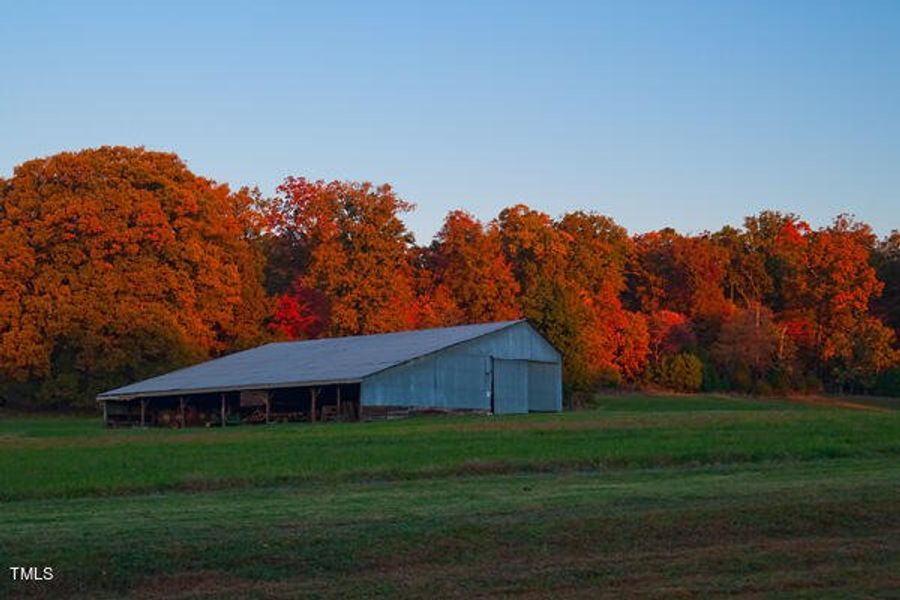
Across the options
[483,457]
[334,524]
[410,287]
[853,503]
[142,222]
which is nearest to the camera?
[334,524]

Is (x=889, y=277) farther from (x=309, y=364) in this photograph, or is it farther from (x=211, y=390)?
(x=211, y=390)

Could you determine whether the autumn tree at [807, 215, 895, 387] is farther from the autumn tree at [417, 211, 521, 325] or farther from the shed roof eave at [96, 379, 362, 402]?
the shed roof eave at [96, 379, 362, 402]

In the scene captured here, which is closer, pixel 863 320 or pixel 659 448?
pixel 659 448

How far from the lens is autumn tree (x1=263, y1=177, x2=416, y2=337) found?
262 ft

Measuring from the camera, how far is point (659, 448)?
86.6 feet

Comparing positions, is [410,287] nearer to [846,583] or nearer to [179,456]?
[179,456]

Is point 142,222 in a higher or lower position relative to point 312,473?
higher

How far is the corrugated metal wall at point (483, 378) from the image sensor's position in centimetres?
5228

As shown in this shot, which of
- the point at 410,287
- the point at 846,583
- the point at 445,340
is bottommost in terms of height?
the point at 846,583

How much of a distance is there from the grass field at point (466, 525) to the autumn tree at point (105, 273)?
45.8m

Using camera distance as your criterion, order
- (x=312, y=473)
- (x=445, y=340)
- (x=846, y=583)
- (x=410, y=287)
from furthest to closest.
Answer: (x=410, y=287) < (x=445, y=340) < (x=312, y=473) < (x=846, y=583)

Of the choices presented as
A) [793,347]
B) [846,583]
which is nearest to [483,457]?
[846,583]

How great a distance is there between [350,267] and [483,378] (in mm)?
27016

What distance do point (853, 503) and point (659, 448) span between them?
37.9 ft
